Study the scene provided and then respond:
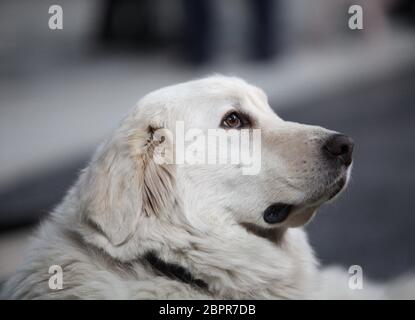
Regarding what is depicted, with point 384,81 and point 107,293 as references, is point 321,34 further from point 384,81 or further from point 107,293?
point 107,293

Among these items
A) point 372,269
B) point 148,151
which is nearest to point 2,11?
point 372,269

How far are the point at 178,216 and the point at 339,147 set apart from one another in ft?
2.31

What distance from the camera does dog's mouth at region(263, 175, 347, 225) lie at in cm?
306

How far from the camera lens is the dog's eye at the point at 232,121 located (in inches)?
125

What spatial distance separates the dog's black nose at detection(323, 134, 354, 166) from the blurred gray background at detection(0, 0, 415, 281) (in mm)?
2345

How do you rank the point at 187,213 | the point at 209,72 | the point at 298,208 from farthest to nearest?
the point at 209,72
the point at 298,208
the point at 187,213

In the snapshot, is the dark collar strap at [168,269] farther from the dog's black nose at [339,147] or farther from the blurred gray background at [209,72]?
the blurred gray background at [209,72]

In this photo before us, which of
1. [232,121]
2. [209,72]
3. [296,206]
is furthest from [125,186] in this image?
[209,72]

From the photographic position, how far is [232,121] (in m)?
3.19

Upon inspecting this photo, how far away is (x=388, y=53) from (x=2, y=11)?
4.99 m

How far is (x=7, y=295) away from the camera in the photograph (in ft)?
10.2

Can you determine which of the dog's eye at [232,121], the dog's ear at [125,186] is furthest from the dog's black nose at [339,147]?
the dog's ear at [125,186]

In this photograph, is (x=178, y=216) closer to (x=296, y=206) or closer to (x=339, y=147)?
(x=296, y=206)

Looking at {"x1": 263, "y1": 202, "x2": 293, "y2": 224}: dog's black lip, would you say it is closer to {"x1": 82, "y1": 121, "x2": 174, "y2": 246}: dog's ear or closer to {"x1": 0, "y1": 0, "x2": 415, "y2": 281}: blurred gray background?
{"x1": 82, "y1": 121, "x2": 174, "y2": 246}: dog's ear
